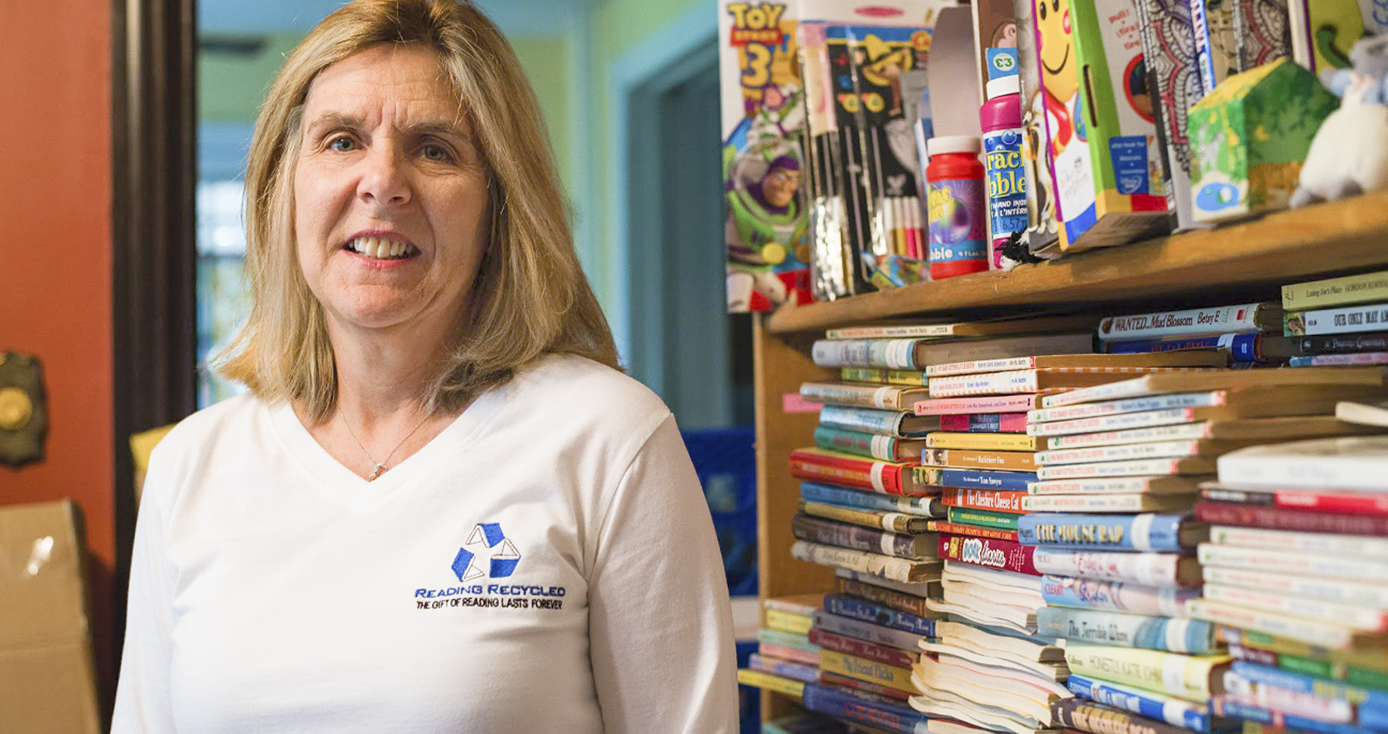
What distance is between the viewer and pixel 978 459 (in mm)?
1256

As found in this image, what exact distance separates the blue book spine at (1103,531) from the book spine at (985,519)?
38 millimetres

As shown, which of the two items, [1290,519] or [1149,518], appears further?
[1149,518]

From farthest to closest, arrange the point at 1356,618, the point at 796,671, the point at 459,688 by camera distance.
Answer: the point at 796,671
the point at 459,688
the point at 1356,618

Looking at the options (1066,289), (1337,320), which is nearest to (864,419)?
(1066,289)

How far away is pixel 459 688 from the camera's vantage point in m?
1.21

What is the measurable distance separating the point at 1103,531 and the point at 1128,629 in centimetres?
8

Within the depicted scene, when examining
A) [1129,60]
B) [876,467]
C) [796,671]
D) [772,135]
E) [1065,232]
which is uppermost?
[772,135]

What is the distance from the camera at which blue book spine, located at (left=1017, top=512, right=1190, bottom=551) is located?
3.14 feet

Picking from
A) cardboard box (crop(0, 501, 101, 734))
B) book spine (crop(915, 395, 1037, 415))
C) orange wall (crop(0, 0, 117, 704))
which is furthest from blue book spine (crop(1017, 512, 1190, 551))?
orange wall (crop(0, 0, 117, 704))

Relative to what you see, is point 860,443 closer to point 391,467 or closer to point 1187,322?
point 1187,322

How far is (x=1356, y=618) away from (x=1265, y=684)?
0.35ft

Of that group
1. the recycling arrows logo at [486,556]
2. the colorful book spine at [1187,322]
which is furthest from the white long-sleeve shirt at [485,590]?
the colorful book spine at [1187,322]

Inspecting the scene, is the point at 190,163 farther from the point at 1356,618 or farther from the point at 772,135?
the point at 1356,618

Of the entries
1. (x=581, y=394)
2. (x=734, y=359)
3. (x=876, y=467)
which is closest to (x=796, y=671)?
(x=876, y=467)
